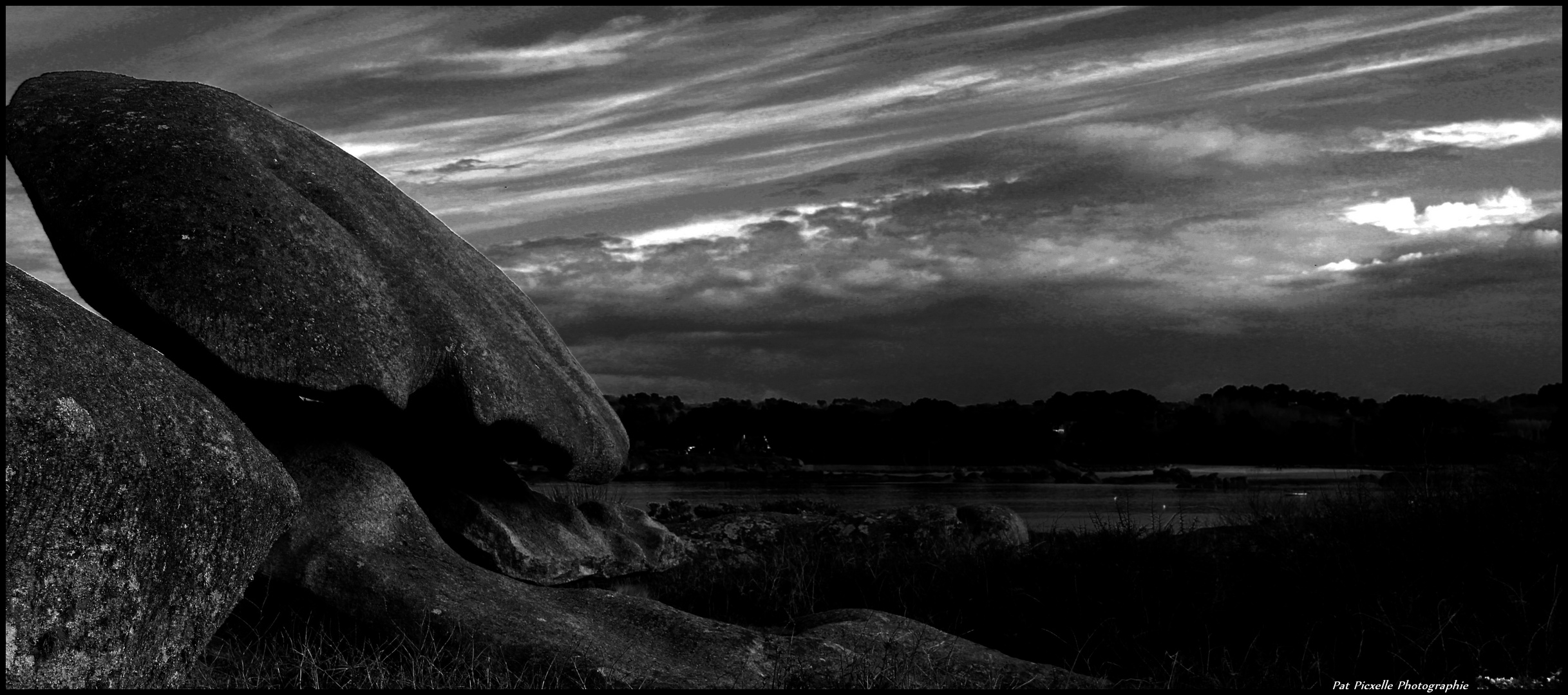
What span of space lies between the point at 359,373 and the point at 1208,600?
7.94m

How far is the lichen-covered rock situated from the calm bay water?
17.2 metres

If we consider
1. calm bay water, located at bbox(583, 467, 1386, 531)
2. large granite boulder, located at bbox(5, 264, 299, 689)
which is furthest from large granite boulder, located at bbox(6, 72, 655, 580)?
calm bay water, located at bbox(583, 467, 1386, 531)

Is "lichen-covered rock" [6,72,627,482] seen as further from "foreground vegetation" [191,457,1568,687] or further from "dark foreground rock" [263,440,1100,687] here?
"foreground vegetation" [191,457,1568,687]

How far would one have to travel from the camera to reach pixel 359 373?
32.2 feet

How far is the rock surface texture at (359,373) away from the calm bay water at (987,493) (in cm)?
1679

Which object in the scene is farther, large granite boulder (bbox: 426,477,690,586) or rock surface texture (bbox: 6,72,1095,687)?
large granite boulder (bbox: 426,477,690,586)

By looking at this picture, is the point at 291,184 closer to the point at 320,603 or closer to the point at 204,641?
the point at 320,603

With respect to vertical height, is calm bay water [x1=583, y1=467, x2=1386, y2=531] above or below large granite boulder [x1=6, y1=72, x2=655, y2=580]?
below

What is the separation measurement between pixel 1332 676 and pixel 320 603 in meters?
7.94

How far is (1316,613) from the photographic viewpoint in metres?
11.1

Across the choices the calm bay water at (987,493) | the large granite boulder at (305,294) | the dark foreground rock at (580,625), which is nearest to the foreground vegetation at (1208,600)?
the dark foreground rock at (580,625)

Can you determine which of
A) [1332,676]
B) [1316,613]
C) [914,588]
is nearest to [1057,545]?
[914,588]

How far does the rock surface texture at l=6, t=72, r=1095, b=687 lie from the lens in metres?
9.09

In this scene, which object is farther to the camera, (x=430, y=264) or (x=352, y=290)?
(x=430, y=264)
